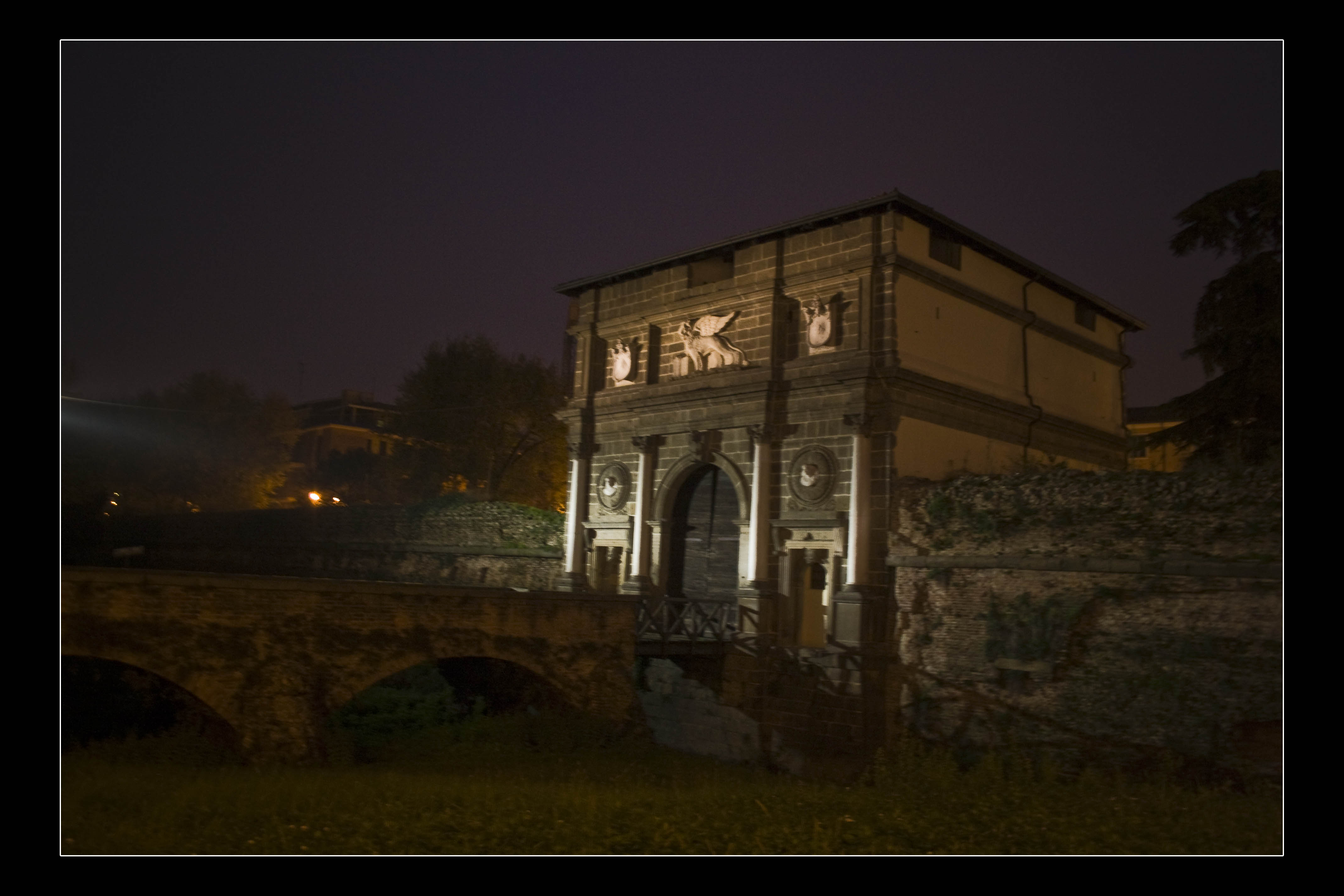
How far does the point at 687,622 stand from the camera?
23.1 metres

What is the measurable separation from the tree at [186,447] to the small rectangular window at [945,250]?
31718 mm

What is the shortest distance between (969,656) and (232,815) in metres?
11.7

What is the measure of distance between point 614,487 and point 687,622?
148 inches

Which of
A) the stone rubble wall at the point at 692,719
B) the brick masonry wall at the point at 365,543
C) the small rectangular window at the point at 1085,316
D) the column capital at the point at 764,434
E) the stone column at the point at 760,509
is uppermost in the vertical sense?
the small rectangular window at the point at 1085,316

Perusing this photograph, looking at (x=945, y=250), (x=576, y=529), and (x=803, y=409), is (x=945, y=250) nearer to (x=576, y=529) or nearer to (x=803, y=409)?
(x=803, y=409)

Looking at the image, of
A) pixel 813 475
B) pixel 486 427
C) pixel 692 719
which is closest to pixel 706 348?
pixel 813 475

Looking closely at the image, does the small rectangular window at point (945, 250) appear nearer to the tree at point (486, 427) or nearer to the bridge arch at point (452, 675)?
the bridge arch at point (452, 675)

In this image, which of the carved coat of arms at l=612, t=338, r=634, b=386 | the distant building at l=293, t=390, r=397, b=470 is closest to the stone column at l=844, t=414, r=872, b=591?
the carved coat of arms at l=612, t=338, r=634, b=386

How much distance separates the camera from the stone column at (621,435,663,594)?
933 inches

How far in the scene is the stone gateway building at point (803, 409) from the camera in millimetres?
20531

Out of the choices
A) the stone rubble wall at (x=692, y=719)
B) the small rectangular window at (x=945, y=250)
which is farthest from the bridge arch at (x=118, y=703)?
the small rectangular window at (x=945, y=250)

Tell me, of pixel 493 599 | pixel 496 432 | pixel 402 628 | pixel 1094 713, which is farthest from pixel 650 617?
pixel 496 432

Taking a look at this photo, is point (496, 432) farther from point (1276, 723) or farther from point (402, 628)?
point (1276, 723)

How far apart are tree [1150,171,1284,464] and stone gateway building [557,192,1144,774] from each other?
11.7 feet
